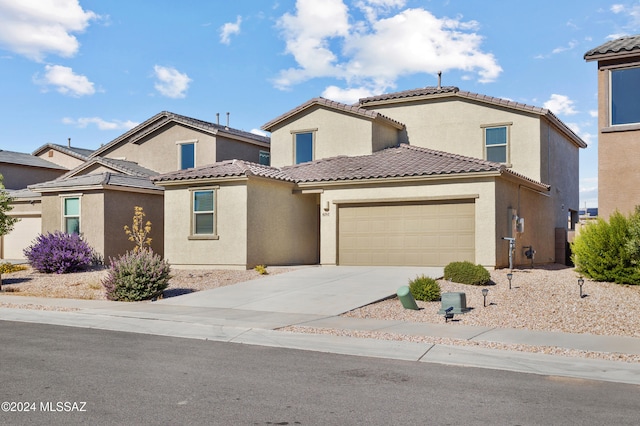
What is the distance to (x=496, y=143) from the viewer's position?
87.2ft

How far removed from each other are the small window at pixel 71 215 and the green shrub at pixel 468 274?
641 inches

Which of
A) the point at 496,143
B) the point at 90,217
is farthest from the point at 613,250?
the point at 90,217

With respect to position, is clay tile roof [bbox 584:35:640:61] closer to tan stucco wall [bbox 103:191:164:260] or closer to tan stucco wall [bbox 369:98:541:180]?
tan stucco wall [bbox 369:98:541:180]

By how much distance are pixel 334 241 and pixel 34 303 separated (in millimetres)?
→ 10802

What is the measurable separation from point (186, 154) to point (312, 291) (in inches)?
646

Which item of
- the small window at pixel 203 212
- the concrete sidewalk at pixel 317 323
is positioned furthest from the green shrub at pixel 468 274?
the small window at pixel 203 212

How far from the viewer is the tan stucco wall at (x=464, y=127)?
1016 inches

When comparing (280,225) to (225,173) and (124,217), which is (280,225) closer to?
(225,173)

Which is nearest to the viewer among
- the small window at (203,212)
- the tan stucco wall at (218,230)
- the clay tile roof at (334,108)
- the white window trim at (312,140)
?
the tan stucco wall at (218,230)

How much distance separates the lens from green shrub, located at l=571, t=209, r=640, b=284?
16.5 m

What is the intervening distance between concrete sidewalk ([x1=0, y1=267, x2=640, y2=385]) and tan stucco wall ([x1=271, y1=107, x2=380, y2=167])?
28.5ft

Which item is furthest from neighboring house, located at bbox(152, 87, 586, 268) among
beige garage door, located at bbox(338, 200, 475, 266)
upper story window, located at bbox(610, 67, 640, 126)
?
upper story window, located at bbox(610, 67, 640, 126)

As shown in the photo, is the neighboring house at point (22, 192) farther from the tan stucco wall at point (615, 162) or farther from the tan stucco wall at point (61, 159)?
the tan stucco wall at point (615, 162)

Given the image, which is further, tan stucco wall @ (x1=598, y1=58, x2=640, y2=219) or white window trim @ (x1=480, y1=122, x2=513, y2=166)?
white window trim @ (x1=480, y1=122, x2=513, y2=166)
